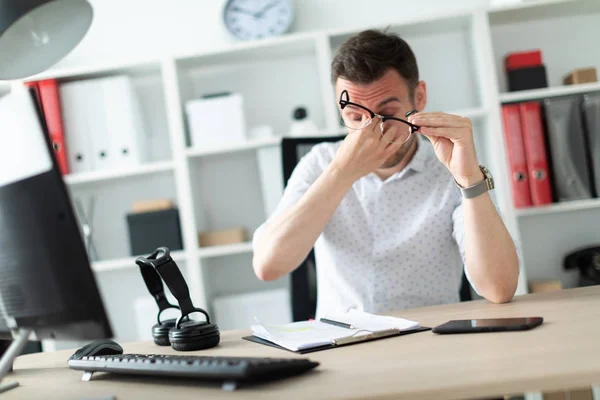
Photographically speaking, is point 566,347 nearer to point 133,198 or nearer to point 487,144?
point 487,144

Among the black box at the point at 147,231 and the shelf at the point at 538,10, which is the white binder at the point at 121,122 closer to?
the black box at the point at 147,231

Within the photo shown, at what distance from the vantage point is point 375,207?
1.66m

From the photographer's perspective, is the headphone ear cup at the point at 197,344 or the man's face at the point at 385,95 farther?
the man's face at the point at 385,95

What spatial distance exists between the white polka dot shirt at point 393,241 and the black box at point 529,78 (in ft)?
3.44

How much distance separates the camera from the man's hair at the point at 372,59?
1.56 m

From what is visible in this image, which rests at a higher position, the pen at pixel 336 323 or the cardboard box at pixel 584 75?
the cardboard box at pixel 584 75

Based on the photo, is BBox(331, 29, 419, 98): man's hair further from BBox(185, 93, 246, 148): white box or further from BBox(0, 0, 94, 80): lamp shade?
BBox(185, 93, 246, 148): white box

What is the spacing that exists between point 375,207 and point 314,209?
250mm

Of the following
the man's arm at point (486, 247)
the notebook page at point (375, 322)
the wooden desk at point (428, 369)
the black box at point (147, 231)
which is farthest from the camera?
the black box at point (147, 231)

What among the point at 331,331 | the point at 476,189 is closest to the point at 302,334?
the point at 331,331

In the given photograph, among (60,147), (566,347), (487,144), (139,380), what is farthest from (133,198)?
(566,347)

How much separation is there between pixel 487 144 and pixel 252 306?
1.20m

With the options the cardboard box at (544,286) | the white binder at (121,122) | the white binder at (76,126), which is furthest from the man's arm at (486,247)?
the white binder at (76,126)

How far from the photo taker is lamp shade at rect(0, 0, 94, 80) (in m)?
1.20
